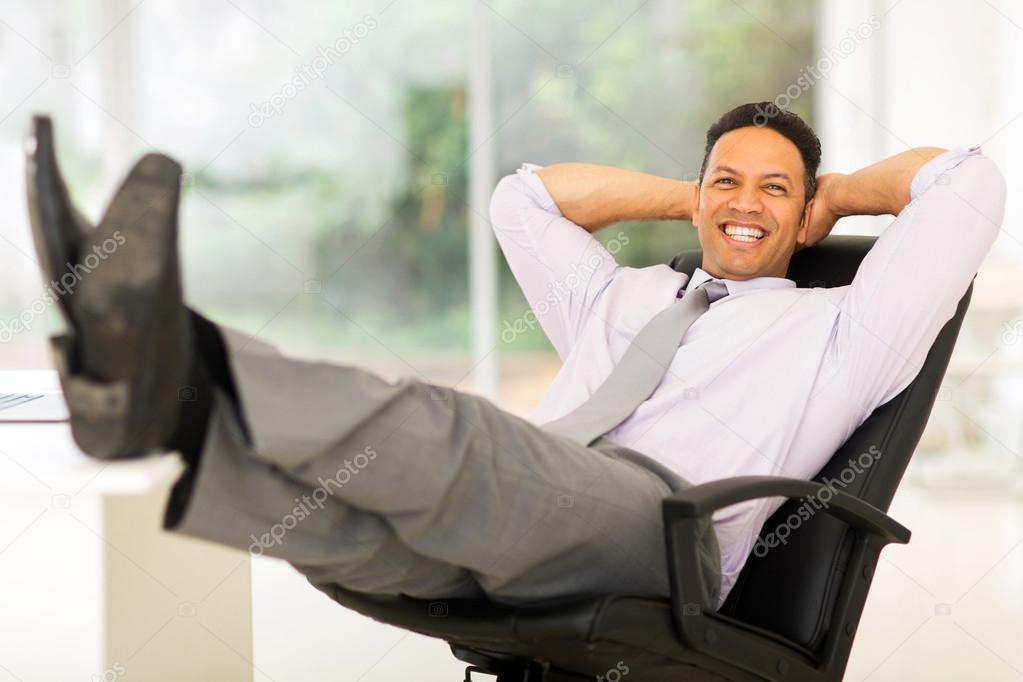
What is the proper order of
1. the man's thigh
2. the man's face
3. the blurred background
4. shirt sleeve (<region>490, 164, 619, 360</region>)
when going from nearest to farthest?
the man's thigh < the man's face < shirt sleeve (<region>490, 164, 619, 360</region>) < the blurred background

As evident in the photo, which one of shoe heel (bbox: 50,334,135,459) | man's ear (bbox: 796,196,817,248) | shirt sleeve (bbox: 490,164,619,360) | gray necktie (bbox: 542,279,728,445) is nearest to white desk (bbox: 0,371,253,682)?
shoe heel (bbox: 50,334,135,459)

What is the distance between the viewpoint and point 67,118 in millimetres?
4762

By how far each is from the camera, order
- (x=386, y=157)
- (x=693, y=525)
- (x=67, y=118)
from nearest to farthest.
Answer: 1. (x=693, y=525)
2. (x=67, y=118)
3. (x=386, y=157)

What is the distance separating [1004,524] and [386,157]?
2.91 m

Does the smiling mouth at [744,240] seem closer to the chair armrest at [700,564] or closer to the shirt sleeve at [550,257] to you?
the shirt sleeve at [550,257]

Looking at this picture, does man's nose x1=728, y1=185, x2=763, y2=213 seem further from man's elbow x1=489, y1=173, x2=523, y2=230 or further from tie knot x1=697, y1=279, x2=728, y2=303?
man's elbow x1=489, y1=173, x2=523, y2=230

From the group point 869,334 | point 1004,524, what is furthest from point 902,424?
point 1004,524

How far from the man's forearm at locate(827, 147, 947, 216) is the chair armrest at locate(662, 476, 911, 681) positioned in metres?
0.62

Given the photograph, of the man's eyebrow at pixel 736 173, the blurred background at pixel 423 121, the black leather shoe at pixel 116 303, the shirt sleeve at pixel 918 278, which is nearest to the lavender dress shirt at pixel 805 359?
the shirt sleeve at pixel 918 278

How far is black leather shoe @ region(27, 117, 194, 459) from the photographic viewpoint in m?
1.02

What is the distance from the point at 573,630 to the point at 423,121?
3.97m

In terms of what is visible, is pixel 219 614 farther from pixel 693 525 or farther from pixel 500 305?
pixel 500 305

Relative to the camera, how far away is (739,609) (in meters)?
1.66

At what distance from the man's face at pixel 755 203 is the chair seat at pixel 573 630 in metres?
0.78
